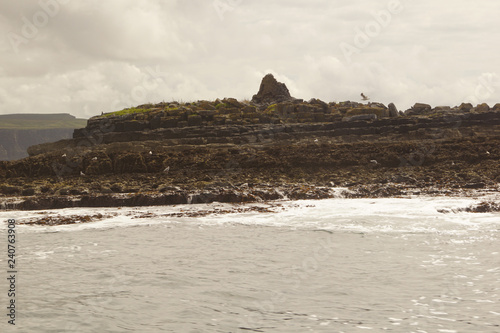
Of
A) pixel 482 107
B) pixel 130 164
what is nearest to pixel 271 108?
pixel 482 107

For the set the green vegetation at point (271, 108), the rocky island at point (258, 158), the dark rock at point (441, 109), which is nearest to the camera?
the rocky island at point (258, 158)

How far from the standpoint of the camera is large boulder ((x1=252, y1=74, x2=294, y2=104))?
198ft

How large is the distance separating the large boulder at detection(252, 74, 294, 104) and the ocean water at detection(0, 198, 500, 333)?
135 feet

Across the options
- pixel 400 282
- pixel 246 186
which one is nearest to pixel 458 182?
pixel 246 186

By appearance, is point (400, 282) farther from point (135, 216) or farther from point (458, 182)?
point (458, 182)

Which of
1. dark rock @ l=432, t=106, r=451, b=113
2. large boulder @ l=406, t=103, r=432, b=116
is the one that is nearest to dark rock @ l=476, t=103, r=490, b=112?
dark rock @ l=432, t=106, r=451, b=113

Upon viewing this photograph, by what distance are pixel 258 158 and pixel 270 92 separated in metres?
27.8

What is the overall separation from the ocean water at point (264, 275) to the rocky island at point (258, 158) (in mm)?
7659

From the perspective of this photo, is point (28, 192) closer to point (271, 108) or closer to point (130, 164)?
point (130, 164)

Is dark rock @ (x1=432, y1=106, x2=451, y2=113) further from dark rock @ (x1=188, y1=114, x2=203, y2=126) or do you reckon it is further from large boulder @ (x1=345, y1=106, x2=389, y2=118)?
dark rock @ (x1=188, y1=114, x2=203, y2=126)

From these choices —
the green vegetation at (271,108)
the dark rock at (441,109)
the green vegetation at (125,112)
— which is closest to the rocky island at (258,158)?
the dark rock at (441,109)

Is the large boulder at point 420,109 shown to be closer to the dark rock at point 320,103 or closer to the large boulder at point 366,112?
the large boulder at point 366,112

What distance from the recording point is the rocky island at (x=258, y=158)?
27.5 meters

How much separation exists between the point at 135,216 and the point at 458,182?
705 inches
